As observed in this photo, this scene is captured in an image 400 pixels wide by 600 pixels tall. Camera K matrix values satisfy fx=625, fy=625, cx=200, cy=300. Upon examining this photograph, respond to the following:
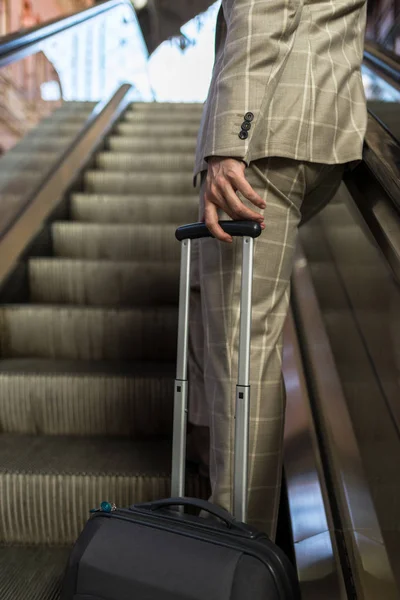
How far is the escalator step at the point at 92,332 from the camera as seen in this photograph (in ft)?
8.38

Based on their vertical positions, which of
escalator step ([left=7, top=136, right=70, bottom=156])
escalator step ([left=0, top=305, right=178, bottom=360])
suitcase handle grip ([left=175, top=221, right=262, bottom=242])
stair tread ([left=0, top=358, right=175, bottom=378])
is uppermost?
escalator step ([left=7, top=136, right=70, bottom=156])

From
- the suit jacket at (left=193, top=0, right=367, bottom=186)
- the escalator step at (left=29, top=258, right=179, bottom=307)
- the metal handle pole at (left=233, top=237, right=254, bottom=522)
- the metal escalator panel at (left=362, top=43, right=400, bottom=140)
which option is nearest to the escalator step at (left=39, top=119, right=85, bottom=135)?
the escalator step at (left=29, top=258, right=179, bottom=307)

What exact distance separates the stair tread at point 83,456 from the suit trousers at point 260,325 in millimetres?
431

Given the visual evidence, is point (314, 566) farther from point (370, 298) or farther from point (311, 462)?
point (370, 298)

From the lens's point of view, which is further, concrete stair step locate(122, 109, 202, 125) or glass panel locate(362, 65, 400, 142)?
concrete stair step locate(122, 109, 202, 125)

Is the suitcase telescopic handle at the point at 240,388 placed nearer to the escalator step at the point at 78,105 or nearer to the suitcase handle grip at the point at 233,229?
the suitcase handle grip at the point at 233,229

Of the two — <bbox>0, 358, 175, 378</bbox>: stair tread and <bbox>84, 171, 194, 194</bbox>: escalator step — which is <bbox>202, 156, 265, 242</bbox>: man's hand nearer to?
<bbox>0, 358, 175, 378</bbox>: stair tread

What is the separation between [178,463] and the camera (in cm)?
138

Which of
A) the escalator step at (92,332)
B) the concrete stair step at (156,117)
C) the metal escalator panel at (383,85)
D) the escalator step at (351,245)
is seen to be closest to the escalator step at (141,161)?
the concrete stair step at (156,117)

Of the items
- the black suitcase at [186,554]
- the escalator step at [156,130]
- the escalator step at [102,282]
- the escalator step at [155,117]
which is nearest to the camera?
the black suitcase at [186,554]

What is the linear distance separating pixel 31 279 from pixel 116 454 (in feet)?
4.03

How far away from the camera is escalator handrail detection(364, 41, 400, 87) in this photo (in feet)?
6.85

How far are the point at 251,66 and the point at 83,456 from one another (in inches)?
50.5

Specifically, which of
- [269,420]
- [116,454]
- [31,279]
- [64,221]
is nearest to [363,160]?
[269,420]
